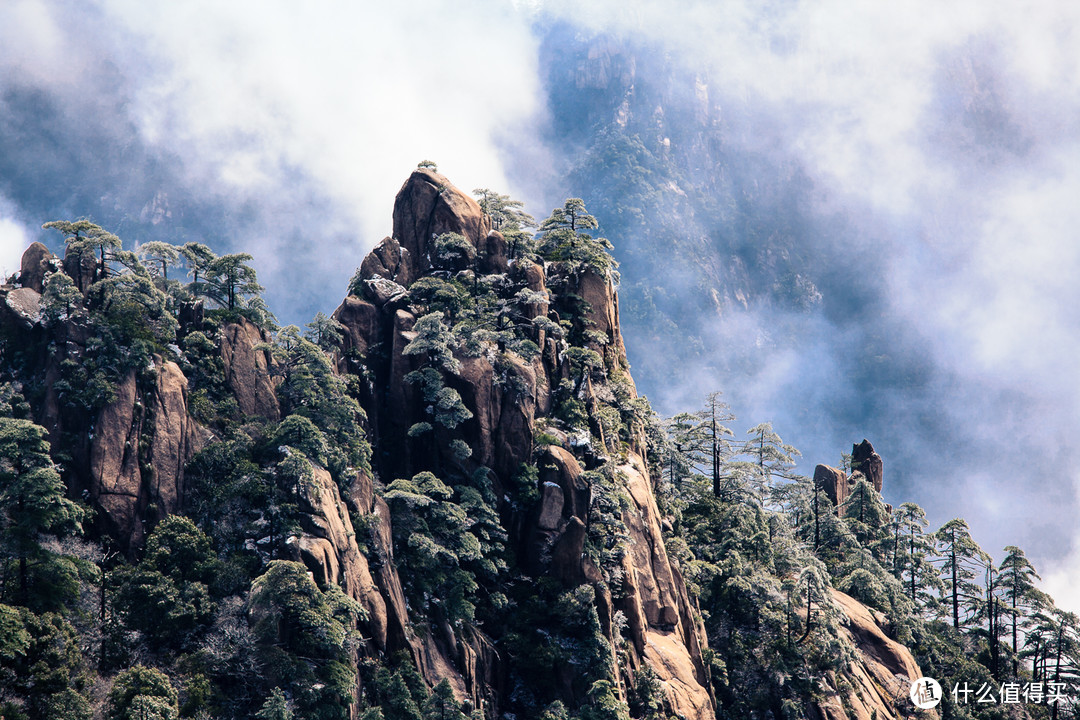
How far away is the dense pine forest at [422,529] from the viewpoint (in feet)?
201

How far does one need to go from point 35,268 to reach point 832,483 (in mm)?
94774

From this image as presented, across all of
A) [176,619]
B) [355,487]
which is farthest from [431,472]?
[176,619]

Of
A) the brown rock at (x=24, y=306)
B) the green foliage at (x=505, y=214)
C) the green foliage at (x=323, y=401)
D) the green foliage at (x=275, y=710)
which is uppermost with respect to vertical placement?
the green foliage at (x=505, y=214)

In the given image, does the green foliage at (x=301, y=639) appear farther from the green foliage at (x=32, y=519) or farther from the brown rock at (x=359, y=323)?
the brown rock at (x=359, y=323)

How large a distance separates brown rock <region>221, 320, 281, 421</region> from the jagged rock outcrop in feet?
185

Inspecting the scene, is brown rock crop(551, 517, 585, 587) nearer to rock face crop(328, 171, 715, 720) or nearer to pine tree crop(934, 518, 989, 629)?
rock face crop(328, 171, 715, 720)

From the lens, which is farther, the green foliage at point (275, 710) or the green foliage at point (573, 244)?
the green foliage at point (573, 244)

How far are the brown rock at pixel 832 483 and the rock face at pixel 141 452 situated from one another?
81652 mm

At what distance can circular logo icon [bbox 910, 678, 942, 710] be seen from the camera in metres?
93.1

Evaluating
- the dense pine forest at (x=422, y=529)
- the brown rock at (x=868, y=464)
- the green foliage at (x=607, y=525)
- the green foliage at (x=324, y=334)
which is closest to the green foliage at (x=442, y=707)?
the dense pine forest at (x=422, y=529)

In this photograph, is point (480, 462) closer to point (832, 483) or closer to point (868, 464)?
point (832, 483)

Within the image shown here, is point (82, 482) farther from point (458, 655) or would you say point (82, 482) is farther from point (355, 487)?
point (458, 655)

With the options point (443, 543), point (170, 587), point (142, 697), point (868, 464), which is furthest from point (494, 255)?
point (868, 464)

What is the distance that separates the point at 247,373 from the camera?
252 feet
